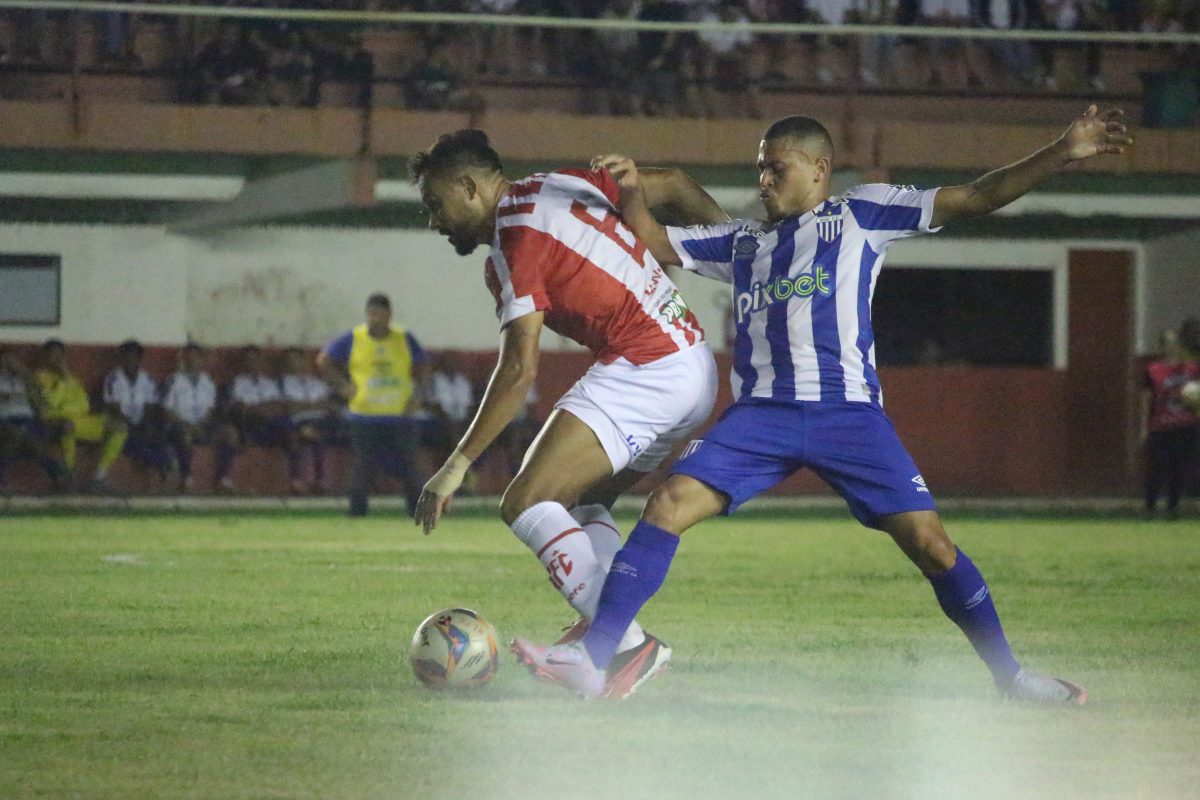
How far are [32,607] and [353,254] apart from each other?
15609 mm

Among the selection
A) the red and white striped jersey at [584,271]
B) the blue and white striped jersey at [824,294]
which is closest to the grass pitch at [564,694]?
the blue and white striped jersey at [824,294]

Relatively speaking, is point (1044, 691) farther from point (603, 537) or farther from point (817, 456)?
point (603, 537)

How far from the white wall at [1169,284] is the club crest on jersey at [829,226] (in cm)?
1994

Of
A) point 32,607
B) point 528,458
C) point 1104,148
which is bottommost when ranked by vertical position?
point 32,607

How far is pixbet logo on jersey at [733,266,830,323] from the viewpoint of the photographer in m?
6.08

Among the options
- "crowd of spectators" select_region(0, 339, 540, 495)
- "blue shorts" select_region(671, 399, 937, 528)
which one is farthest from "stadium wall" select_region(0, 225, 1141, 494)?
"blue shorts" select_region(671, 399, 937, 528)

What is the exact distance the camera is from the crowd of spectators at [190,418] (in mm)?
20016

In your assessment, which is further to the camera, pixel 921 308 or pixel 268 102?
pixel 921 308

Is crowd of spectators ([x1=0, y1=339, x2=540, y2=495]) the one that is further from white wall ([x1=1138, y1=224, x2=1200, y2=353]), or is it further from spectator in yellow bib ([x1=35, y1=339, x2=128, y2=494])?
white wall ([x1=1138, y1=224, x2=1200, y2=353])

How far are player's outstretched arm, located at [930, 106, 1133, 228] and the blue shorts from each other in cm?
70

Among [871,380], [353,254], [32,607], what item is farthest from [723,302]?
[871,380]

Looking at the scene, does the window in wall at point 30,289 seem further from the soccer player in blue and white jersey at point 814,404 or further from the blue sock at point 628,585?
the blue sock at point 628,585

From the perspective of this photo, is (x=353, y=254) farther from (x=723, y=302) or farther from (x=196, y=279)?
(x=723, y=302)

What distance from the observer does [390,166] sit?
2075cm
